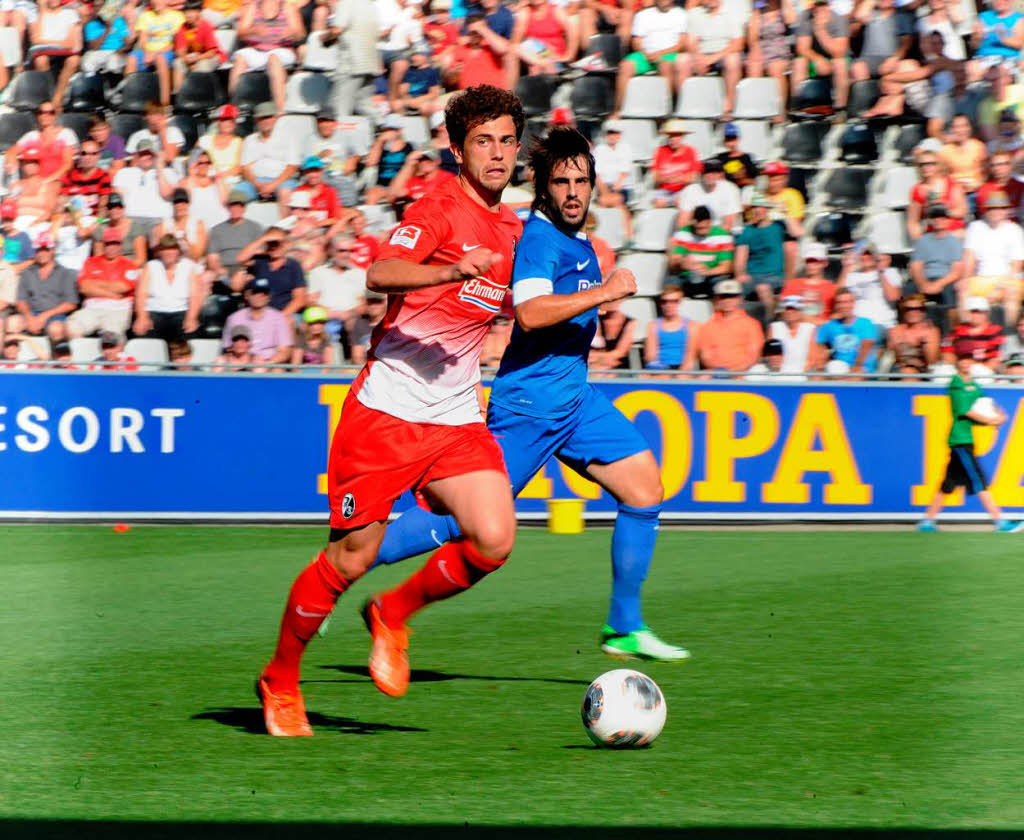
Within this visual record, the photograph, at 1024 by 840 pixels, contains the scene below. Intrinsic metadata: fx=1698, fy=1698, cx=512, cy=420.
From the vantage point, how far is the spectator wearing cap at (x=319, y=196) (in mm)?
15500

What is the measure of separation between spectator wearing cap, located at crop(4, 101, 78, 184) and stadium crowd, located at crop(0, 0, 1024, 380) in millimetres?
28

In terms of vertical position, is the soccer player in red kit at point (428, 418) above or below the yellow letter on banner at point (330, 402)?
above

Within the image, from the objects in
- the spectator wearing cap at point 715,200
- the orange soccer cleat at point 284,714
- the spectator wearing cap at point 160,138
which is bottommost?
the orange soccer cleat at point 284,714

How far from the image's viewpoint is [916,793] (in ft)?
16.2

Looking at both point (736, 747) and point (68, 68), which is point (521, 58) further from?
point (736, 747)

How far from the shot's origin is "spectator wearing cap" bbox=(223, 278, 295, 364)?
46.9 feet

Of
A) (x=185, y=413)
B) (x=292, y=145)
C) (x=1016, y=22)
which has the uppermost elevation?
(x=1016, y=22)

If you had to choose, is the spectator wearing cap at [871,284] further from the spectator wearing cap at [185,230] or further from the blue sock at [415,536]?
the blue sock at [415,536]

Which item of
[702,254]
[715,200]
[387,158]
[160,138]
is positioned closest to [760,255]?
[702,254]

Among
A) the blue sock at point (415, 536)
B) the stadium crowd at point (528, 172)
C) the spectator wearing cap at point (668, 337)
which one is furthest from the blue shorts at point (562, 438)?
the spectator wearing cap at point (668, 337)

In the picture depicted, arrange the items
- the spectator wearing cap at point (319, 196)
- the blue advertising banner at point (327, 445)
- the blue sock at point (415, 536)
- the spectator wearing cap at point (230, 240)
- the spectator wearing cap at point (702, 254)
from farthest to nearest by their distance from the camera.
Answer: the spectator wearing cap at point (319, 196) → the spectator wearing cap at point (230, 240) → the spectator wearing cap at point (702, 254) → the blue advertising banner at point (327, 445) → the blue sock at point (415, 536)

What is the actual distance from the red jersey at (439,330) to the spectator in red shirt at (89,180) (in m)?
10.8

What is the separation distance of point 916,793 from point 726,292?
956cm

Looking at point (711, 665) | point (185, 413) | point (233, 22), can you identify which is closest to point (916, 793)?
point (711, 665)
